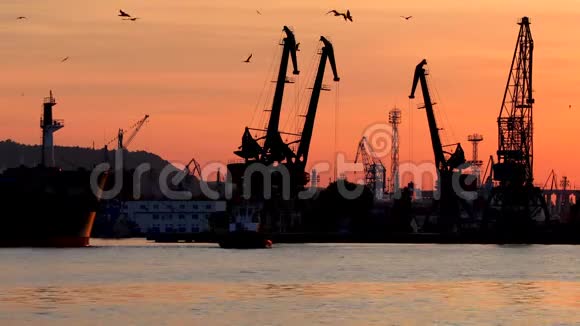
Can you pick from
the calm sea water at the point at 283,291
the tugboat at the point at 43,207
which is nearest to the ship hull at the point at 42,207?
the tugboat at the point at 43,207

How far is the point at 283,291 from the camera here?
307 ft

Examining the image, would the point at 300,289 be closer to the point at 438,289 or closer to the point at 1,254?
the point at 438,289

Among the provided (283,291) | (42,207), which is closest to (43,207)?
(42,207)

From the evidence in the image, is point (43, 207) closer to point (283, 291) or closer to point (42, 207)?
point (42, 207)

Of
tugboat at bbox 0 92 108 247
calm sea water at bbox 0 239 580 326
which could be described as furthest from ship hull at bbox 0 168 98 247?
calm sea water at bbox 0 239 580 326

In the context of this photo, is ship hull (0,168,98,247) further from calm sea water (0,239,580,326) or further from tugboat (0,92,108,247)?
calm sea water (0,239,580,326)

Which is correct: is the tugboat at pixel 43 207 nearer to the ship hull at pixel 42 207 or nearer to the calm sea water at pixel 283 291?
the ship hull at pixel 42 207

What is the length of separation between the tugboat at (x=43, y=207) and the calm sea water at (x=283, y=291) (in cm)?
2491

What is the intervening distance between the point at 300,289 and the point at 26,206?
80551 millimetres

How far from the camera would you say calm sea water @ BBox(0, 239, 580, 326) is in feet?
243

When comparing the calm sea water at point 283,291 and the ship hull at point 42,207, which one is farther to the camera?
the ship hull at point 42,207

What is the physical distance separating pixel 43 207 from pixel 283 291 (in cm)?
8186

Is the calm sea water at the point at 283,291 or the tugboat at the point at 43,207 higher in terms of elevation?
the tugboat at the point at 43,207

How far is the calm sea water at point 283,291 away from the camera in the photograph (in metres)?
74.1
